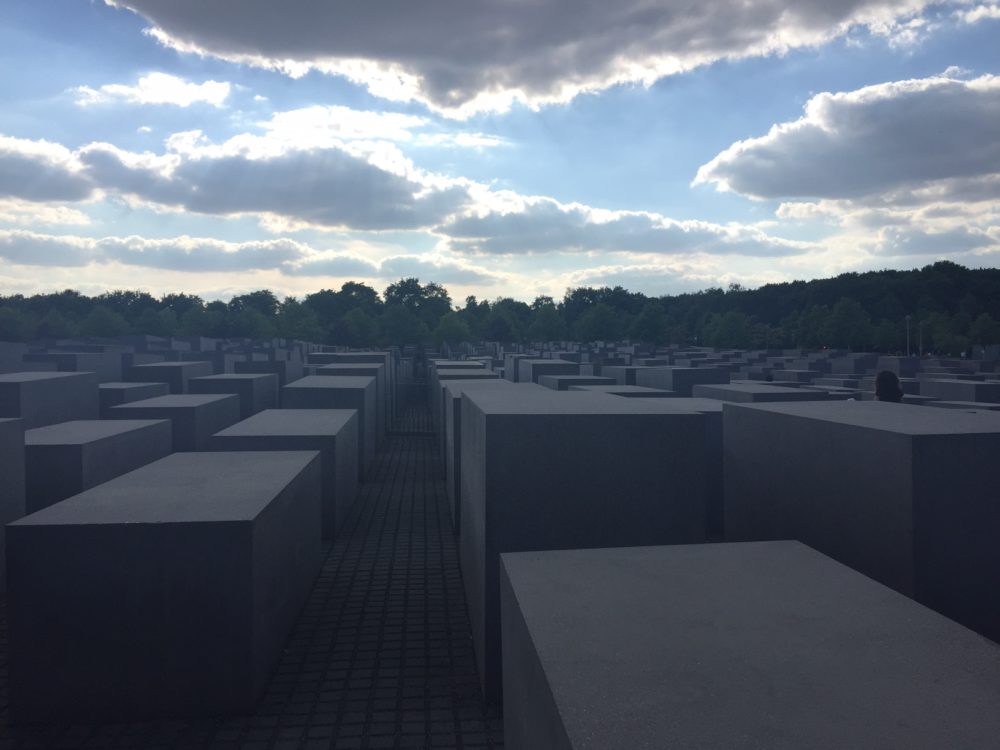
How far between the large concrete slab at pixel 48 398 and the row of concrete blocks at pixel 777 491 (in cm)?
804

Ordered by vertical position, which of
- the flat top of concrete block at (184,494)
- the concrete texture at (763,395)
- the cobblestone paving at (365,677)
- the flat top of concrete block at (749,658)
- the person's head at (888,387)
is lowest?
the cobblestone paving at (365,677)

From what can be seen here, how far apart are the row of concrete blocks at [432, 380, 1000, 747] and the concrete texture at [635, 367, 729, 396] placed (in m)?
8.57

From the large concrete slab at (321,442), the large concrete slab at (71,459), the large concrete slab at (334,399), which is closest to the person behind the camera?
the large concrete slab at (71,459)

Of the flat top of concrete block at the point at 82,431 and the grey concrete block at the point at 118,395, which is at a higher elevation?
the grey concrete block at the point at 118,395

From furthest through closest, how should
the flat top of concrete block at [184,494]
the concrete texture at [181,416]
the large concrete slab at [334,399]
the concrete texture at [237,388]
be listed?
the concrete texture at [237,388], the large concrete slab at [334,399], the concrete texture at [181,416], the flat top of concrete block at [184,494]

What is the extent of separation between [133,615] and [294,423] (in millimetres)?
5943

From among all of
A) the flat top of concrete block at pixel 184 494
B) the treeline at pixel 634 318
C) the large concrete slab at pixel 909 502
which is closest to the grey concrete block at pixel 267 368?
the flat top of concrete block at pixel 184 494

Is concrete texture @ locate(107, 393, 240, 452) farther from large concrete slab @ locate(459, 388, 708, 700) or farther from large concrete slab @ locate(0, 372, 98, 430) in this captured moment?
large concrete slab @ locate(459, 388, 708, 700)

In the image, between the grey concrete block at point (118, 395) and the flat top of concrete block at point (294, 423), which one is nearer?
the flat top of concrete block at point (294, 423)

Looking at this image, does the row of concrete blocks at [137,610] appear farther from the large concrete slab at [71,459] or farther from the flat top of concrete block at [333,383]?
the flat top of concrete block at [333,383]

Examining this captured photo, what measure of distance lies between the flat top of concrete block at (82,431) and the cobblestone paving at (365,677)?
2.67m

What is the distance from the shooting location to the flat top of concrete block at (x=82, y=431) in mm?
9055

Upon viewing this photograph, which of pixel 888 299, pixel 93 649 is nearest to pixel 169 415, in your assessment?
pixel 93 649

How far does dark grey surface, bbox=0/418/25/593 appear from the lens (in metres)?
7.60
